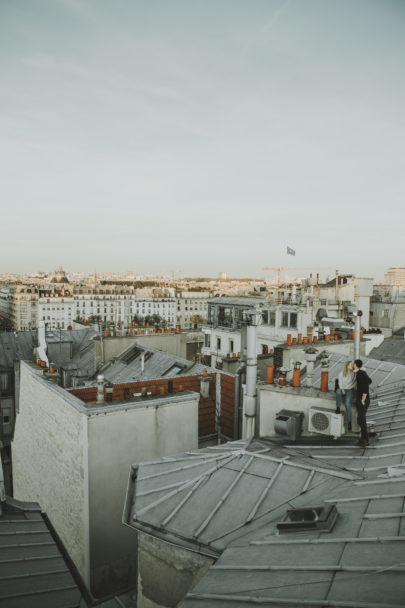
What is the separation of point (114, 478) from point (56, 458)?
8.52 ft

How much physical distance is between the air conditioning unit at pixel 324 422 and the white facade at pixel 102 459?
422 centimetres

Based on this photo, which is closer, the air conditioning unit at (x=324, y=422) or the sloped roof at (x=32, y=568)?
the sloped roof at (x=32, y=568)

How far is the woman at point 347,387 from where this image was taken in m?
9.16

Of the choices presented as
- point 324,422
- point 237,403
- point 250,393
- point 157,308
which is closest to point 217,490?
point 324,422

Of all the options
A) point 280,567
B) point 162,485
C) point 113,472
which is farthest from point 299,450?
point 113,472

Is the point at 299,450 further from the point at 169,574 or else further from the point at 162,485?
the point at 169,574

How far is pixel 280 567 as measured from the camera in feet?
16.5

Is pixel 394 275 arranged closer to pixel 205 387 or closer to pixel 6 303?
pixel 205 387

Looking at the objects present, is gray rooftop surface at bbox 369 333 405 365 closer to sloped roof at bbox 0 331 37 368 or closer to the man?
the man

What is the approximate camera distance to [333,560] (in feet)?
15.9

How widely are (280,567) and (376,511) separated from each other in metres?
1.62

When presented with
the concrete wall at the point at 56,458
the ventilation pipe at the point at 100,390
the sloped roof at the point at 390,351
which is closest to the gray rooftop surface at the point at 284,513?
the concrete wall at the point at 56,458

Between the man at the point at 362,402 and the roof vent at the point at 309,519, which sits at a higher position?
the man at the point at 362,402

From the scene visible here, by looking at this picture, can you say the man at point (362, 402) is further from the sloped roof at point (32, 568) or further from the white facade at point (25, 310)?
the white facade at point (25, 310)
